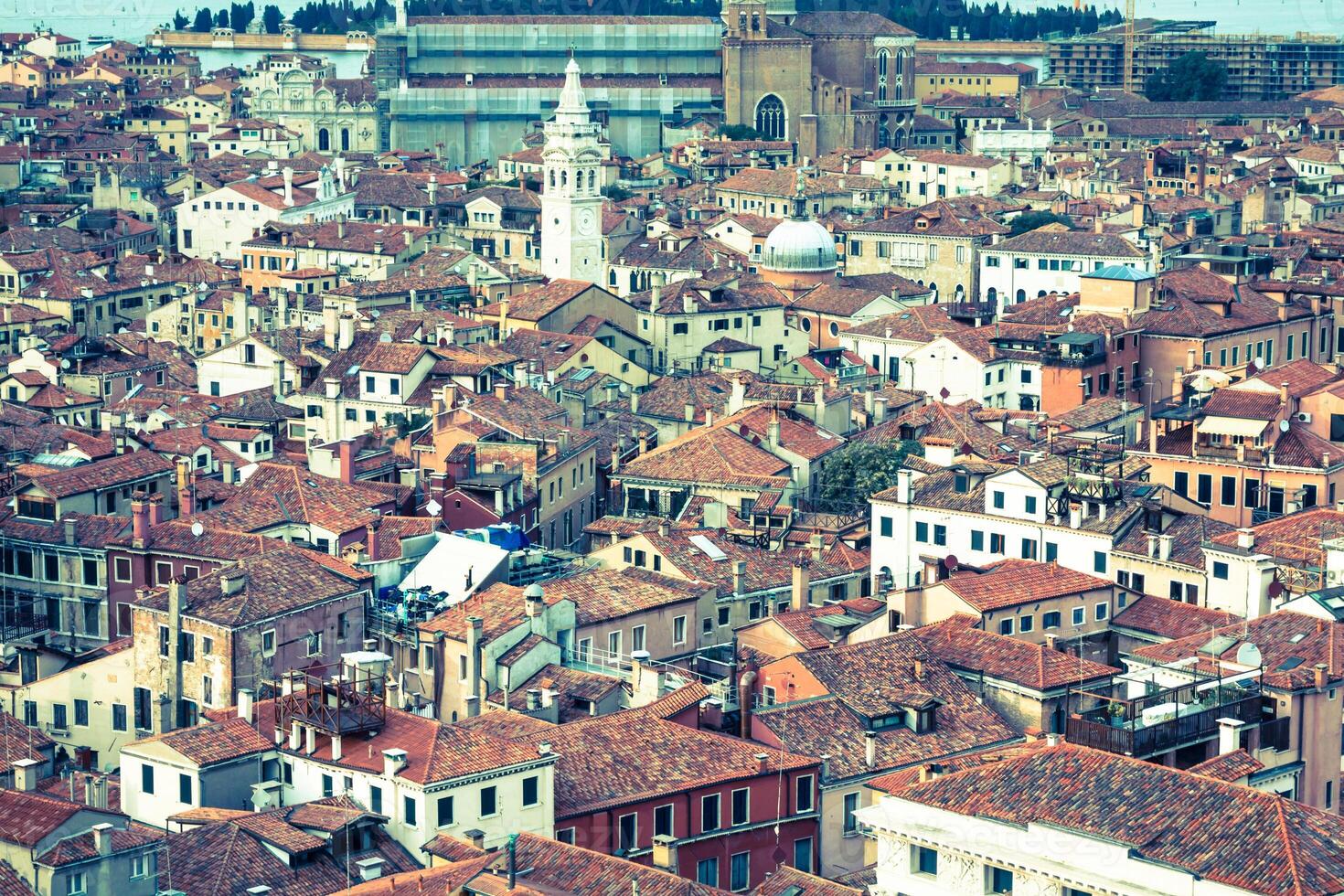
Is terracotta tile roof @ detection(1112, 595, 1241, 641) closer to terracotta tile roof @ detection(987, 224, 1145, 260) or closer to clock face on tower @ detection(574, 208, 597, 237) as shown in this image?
terracotta tile roof @ detection(987, 224, 1145, 260)

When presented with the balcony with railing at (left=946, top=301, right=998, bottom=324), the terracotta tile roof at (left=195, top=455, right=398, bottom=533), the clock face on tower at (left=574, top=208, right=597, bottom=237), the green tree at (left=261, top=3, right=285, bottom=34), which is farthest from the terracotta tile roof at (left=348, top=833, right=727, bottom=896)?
the green tree at (left=261, top=3, right=285, bottom=34)

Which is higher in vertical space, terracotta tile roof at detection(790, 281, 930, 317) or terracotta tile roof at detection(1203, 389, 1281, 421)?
terracotta tile roof at detection(1203, 389, 1281, 421)

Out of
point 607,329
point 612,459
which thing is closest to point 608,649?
point 612,459

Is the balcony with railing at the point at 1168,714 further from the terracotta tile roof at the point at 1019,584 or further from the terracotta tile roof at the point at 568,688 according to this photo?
the terracotta tile roof at the point at 1019,584

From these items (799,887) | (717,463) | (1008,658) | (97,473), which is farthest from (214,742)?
(717,463)

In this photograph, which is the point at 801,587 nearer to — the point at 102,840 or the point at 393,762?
the point at 393,762

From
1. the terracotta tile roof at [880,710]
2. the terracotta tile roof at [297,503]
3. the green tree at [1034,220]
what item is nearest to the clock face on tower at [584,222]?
the green tree at [1034,220]
